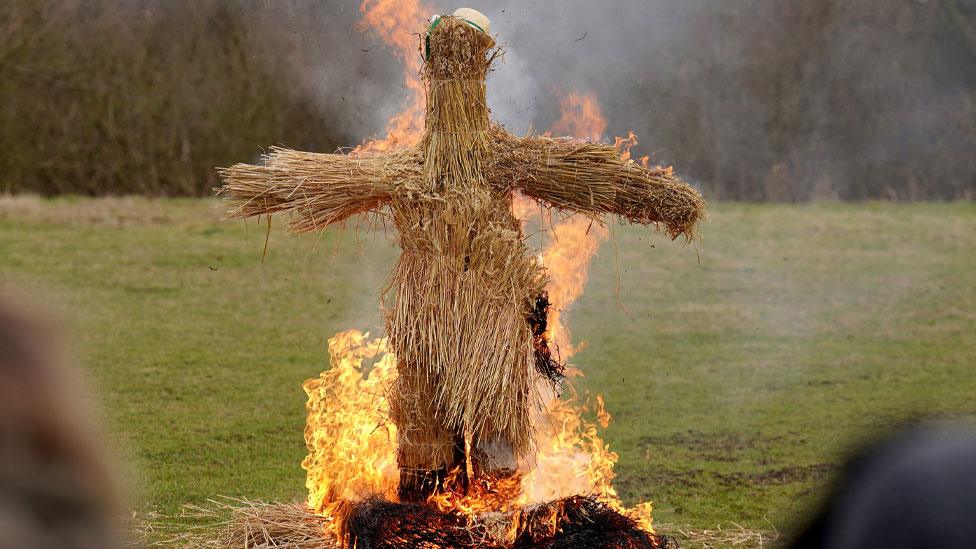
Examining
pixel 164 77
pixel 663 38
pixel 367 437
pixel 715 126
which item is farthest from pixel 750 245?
pixel 367 437

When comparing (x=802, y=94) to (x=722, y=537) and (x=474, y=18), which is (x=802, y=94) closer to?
(x=722, y=537)

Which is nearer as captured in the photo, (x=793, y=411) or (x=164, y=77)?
(x=793, y=411)

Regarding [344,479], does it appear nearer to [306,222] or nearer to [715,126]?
[306,222]

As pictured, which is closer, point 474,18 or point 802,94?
point 474,18

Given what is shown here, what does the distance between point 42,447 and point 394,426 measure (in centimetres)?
324

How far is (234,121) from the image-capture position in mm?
14039

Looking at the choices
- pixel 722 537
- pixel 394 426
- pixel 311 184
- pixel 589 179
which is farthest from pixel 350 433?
pixel 722 537

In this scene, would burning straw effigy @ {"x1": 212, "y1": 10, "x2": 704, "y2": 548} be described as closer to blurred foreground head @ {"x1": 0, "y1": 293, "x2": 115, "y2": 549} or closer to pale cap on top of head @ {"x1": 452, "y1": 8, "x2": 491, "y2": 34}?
pale cap on top of head @ {"x1": 452, "y1": 8, "x2": 491, "y2": 34}

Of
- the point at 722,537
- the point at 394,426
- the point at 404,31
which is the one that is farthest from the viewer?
the point at 722,537

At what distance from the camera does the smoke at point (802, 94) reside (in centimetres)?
1086

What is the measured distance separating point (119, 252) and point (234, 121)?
2.80 m

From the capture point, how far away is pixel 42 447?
44.3 inches

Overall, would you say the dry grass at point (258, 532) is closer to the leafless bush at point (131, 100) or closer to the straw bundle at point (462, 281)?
the straw bundle at point (462, 281)

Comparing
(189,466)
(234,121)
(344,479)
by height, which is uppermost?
(234,121)
